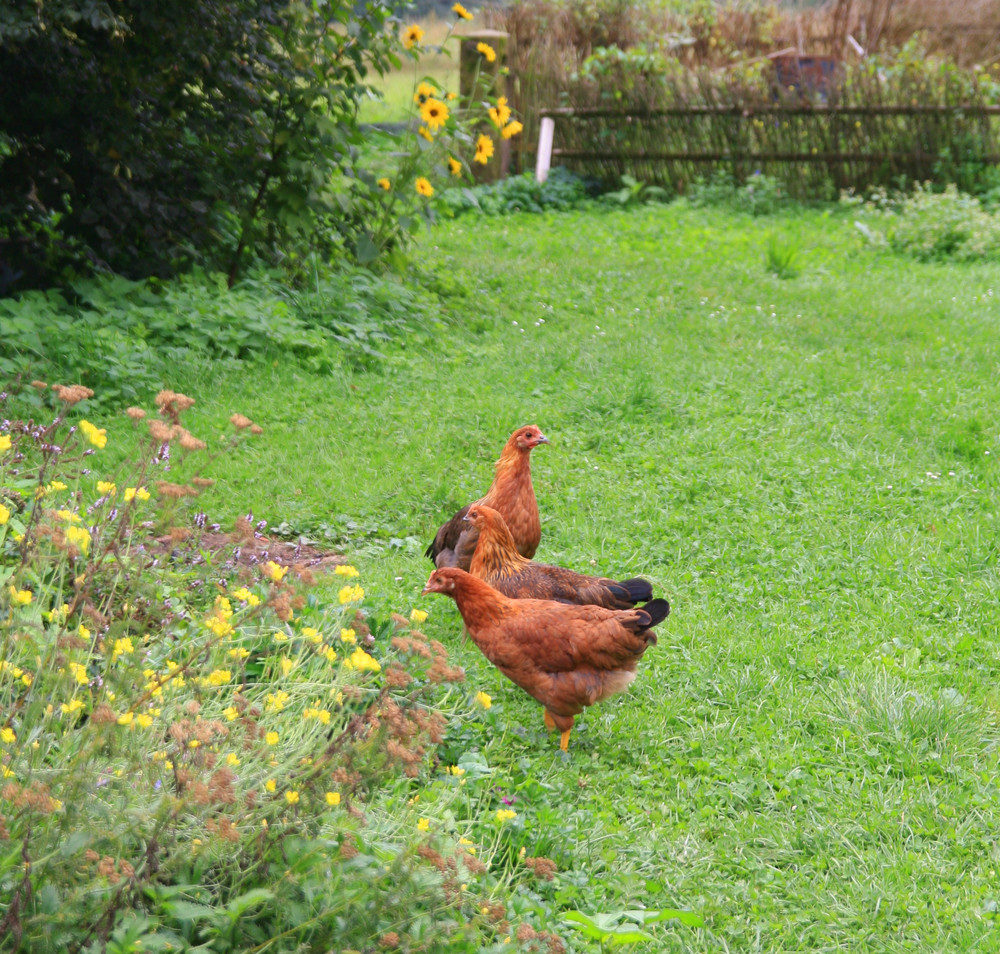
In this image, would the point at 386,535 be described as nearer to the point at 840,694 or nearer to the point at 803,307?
the point at 840,694

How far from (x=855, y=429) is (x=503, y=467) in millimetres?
2829

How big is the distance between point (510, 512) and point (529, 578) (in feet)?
1.89

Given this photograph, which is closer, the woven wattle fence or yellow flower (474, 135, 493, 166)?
yellow flower (474, 135, 493, 166)

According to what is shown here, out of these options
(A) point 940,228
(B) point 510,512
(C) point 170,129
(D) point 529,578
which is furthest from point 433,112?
(A) point 940,228

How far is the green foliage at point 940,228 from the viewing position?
33.9ft

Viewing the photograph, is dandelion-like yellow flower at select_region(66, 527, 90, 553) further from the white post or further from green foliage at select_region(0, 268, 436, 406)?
the white post

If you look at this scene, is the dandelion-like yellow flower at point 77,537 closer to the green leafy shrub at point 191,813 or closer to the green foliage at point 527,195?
the green leafy shrub at point 191,813

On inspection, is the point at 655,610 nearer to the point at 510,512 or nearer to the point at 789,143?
the point at 510,512

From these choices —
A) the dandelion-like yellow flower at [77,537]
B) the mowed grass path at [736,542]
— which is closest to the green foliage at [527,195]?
the mowed grass path at [736,542]

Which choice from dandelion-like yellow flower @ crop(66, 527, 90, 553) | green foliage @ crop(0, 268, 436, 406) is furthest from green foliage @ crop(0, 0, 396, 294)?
dandelion-like yellow flower @ crop(66, 527, 90, 553)

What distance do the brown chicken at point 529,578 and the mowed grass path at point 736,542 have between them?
342mm

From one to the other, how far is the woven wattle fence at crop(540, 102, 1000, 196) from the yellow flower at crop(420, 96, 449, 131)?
259 inches

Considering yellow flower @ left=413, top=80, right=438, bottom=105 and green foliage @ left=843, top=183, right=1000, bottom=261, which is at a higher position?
yellow flower @ left=413, top=80, right=438, bottom=105

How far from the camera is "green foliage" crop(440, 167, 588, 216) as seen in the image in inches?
497
